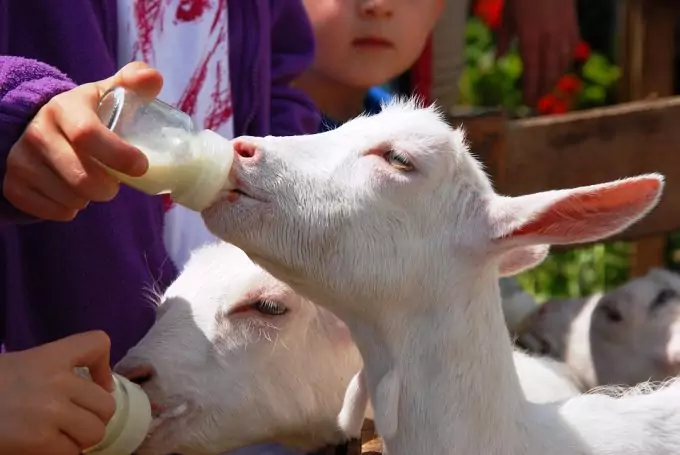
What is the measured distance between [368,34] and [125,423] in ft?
4.82

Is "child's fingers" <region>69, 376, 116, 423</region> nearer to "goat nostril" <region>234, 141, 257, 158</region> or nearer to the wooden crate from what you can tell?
"goat nostril" <region>234, 141, 257, 158</region>

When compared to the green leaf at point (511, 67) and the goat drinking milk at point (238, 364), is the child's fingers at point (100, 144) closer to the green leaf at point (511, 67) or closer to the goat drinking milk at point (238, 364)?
the goat drinking milk at point (238, 364)

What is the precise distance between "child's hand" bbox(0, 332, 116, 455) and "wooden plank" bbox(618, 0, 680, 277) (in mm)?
2790

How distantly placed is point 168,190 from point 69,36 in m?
0.68

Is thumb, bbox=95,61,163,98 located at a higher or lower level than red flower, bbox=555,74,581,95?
higher

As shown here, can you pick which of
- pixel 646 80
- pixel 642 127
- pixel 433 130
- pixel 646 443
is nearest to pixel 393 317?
pixel 433 130

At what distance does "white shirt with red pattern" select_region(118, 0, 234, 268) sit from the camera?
224 centimetres

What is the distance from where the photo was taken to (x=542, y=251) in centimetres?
179

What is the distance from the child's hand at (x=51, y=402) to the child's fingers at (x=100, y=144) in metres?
0.26

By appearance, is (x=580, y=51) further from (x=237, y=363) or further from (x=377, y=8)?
(x=237, y=363)

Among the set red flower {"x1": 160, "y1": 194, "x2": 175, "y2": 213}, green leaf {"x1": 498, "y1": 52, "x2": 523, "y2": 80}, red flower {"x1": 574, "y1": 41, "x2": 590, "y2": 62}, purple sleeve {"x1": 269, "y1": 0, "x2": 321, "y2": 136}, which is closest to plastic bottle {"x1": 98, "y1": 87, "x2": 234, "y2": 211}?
red flower {"x1": 160, "y1": 194, "x2": 175, "y2": 213}

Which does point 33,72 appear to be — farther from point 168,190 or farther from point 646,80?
point 646,80

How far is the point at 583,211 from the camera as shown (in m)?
1.55

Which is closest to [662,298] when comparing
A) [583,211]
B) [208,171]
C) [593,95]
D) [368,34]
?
[368,34]
